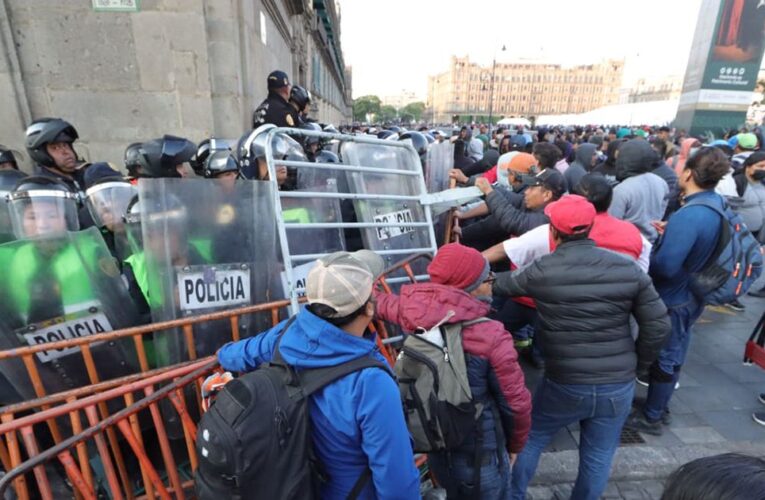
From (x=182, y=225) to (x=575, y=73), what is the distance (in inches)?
5058

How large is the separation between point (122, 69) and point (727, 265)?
20.0ft

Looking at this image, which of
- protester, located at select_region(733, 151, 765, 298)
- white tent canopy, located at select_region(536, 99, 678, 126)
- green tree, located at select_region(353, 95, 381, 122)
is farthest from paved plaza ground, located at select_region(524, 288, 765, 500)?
green tree, located at select_region(353, 95, 381, 122)

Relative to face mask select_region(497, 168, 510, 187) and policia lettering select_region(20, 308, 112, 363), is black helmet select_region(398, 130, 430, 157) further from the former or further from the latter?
policia lettering select_region(20, 308, 112, 363)

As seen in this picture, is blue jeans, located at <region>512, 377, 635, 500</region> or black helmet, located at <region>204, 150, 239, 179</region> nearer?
blue jeans, located at <region>512, 377, 635, 500</region>

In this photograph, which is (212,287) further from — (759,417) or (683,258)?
(759,417)

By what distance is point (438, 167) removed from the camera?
15.4ft

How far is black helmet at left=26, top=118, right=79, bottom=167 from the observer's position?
346cm

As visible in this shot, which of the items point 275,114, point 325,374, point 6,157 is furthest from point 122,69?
point 325,374

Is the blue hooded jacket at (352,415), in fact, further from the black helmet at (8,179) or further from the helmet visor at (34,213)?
the black helmet at (8,179)

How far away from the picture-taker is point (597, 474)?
234cm

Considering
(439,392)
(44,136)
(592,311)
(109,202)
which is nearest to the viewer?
(439,392)

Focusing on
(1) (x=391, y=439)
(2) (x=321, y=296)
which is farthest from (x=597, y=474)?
(2) (x=321, y=296)

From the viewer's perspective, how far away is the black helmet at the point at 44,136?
3465 mm

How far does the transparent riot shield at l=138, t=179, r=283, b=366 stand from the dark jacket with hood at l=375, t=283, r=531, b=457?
38.2 inches
